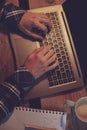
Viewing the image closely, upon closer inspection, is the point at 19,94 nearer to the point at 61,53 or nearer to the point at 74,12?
the point at 61,53

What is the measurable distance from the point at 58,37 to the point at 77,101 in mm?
279

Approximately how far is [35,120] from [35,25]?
0.37 metres

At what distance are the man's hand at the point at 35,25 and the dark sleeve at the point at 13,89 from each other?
6.4 inches

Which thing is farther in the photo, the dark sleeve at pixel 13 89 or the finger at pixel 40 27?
the finger at pixel 40 27

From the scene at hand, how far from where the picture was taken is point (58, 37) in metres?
1.20

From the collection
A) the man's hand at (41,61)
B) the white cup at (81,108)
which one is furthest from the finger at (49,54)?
the white cup at (81,108)

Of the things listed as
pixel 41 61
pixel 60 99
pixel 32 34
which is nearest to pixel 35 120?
pixel 60 99

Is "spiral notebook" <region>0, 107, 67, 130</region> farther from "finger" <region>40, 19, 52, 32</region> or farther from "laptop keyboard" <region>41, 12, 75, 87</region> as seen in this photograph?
"finger" <region>40, 19, 52, 32</region>

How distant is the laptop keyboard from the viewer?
1.14 m

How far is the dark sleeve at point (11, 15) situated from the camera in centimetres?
121

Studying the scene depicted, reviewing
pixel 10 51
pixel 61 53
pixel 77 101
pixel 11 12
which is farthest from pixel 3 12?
pixel 77 101

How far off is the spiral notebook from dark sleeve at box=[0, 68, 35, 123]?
28 millimetres

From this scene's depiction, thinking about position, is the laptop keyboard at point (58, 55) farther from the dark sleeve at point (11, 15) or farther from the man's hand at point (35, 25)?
the dark sleeve at point (11, 15)

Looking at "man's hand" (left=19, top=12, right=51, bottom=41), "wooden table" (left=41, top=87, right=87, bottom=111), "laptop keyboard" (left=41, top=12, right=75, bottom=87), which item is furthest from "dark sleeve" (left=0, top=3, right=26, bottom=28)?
"wooden table" (left=41, top=87, right=87, bottom=111)
